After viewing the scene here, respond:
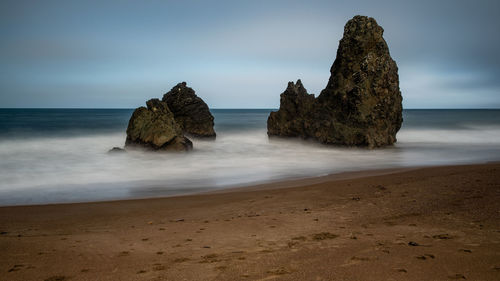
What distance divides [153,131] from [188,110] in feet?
21.0

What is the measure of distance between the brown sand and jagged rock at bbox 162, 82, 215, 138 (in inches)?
586

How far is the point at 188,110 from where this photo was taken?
73.9 ft

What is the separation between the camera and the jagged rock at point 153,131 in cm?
1622

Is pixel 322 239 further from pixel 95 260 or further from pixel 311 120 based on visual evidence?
pixel 311 120

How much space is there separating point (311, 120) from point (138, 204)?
1436cm

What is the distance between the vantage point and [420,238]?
4.36 m

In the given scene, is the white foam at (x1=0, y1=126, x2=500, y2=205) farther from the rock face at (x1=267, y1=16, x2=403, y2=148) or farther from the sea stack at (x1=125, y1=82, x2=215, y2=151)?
the rock face at (x1=267, y1=16, x2=403, y2=148)

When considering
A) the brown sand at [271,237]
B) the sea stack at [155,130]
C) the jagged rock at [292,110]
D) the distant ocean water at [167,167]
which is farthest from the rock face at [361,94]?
the brown sand at [271,237]

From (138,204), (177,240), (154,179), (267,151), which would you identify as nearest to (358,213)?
(177,240)

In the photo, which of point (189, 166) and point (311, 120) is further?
point (311, 120)

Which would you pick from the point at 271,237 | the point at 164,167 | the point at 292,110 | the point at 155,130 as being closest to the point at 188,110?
the point at 155,130

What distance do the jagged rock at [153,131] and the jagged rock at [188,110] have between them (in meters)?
5.38

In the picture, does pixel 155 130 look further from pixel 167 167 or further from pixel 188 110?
pixel 188 110

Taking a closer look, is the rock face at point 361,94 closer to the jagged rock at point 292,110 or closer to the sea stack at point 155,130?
the jagged rock at point 292,110
